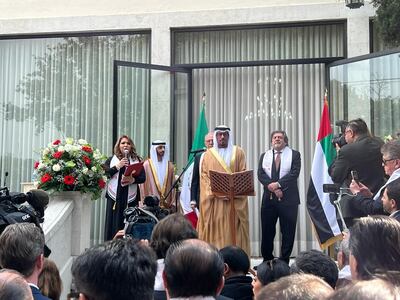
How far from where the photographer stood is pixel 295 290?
1.89 metres

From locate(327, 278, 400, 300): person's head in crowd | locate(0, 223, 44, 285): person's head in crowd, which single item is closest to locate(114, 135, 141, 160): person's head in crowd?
locate(0, 223, 44, 285): person's head in crowd

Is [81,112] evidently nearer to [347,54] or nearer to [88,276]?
[347,54]

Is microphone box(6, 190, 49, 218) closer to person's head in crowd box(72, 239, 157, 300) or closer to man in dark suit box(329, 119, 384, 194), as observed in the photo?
man in dark suit box(329, 119, 384, 194)

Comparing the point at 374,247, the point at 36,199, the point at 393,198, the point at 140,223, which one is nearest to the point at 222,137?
the point at 140,223

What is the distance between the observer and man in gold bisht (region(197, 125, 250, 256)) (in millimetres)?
8469

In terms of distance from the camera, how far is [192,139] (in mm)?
10875

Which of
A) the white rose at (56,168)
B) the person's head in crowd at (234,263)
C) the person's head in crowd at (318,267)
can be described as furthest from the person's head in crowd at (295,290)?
the white rose at (56,168)

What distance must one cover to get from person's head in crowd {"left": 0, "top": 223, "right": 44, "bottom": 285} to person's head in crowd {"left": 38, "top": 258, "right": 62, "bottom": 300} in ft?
0.69

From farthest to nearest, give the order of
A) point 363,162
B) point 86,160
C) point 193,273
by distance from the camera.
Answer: point 86,160 → point 363,162 → point 193,273

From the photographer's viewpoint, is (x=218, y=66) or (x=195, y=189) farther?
(x=218, y=66)

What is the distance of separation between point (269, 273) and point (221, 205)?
4.82 metres

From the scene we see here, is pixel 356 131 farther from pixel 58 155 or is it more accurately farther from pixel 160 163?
pixel 58 155

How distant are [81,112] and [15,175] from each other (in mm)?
1722

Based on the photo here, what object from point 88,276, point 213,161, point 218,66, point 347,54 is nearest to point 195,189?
point 213,161
